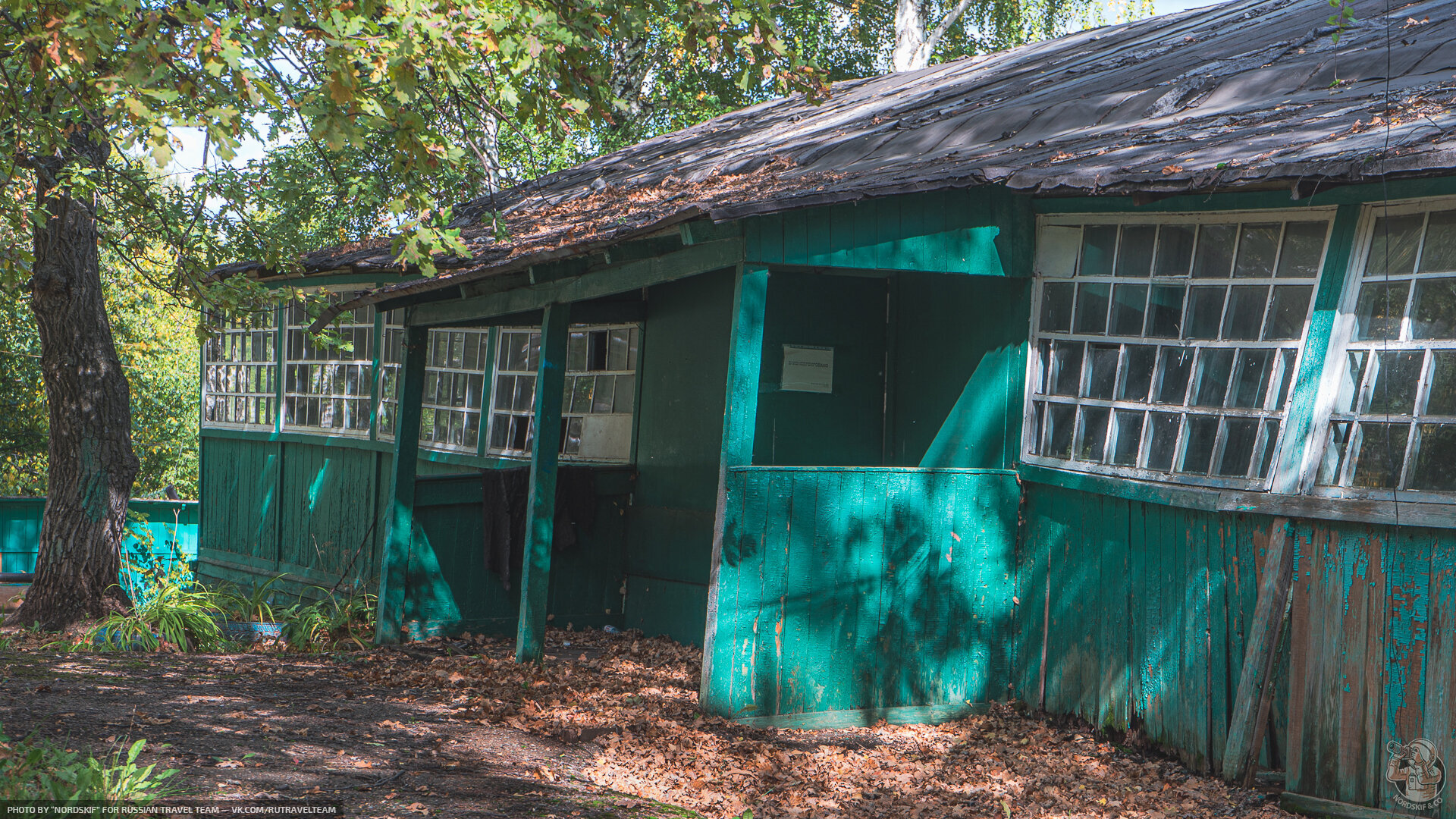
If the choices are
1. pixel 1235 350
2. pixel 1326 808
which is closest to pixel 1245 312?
pixel 1235 350

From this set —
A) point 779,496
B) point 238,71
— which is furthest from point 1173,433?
point 238,71

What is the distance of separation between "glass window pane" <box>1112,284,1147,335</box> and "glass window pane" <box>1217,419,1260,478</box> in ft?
2.37

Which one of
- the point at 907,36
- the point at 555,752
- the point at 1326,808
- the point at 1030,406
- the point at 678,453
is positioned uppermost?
the point at 907,36

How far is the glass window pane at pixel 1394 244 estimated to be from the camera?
446cm

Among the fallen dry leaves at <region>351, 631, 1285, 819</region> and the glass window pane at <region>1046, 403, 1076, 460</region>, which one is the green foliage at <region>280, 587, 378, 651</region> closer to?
the fallen dry leaves at <region>351, 631, 1285, 819</region>

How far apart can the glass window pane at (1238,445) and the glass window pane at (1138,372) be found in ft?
1.63

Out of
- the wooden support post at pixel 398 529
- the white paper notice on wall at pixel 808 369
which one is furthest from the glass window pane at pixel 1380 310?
the wooden support post at pixel 398 529

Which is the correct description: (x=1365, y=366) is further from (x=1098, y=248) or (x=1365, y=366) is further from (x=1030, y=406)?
(x=1030, y=406)

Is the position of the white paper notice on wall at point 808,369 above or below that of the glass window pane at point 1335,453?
above

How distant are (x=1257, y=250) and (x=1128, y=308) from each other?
2.25ft

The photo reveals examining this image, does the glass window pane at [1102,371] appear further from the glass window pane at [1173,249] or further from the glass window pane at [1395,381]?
the glass window pane at [1395,381]

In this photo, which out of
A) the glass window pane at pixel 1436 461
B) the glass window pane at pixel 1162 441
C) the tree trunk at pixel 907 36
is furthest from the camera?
the tree trunk at pixel 907 36

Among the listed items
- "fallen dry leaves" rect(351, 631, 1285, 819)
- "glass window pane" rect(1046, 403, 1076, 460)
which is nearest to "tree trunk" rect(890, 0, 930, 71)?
"glass window pane" rect(1046, 403, 1076, 460)

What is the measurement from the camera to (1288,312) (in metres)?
4.88
